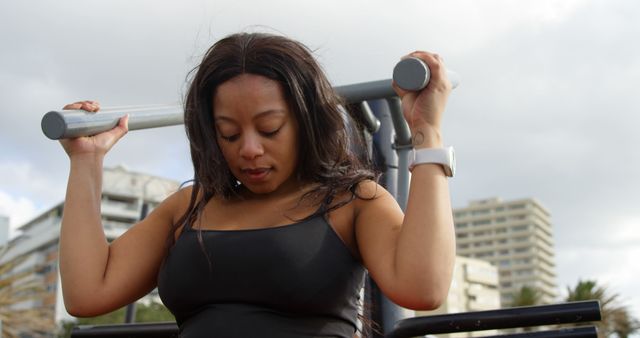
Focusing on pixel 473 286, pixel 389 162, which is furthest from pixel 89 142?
pixel 473 286

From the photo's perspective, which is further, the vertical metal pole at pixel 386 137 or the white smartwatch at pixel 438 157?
the vertical metal pole at pixel 386 137

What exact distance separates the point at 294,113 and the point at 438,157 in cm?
27

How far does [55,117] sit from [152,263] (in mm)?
311

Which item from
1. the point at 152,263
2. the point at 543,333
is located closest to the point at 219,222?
the point at 152,263

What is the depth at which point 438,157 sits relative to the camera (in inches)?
53.4

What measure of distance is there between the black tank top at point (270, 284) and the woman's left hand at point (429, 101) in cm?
22

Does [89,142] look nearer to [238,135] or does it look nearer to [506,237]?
[238,135]

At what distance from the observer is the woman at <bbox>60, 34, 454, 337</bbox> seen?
1.35 meters

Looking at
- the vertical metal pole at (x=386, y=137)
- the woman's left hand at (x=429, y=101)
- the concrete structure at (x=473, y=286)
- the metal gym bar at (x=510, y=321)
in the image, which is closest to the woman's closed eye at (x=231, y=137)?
the woman's left hand at (x=429, y=101)

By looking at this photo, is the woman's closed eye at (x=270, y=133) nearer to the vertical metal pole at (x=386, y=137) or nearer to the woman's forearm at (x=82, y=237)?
the woman's forearm at (x=82, y=237)

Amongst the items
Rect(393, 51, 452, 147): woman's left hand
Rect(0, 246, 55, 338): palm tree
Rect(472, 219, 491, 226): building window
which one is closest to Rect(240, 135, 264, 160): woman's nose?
Rect(393, 51, 452, 147): woman's left hand

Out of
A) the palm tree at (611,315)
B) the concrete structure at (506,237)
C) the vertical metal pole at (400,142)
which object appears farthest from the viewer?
the concrete structure at (506,237)

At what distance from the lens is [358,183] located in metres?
1.51

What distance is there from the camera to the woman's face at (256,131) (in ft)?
4.68
